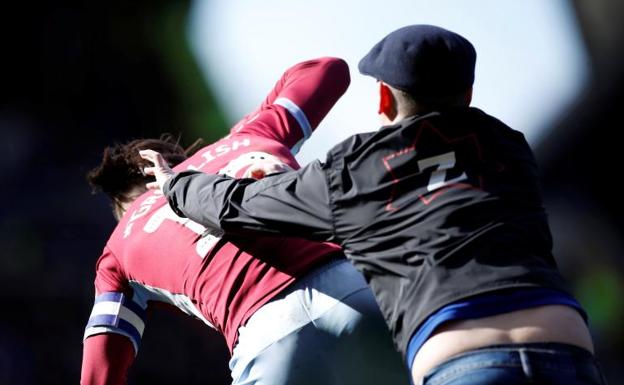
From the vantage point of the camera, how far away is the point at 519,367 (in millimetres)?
1822

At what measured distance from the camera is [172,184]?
2469 mm

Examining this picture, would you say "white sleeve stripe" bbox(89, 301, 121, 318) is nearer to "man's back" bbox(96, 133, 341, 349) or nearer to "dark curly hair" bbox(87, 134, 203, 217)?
"man's back" bbox(96, 133, 341, 349)

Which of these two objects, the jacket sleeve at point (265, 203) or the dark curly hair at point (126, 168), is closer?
the jacket sleeve at point (265, 203)

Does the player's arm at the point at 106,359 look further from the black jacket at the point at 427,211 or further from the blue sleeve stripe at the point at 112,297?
the black jacket at the point at 427,211

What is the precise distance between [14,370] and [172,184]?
188 inches

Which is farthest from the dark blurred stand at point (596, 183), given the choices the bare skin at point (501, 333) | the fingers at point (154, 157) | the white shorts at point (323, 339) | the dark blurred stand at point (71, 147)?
the bare skin at point (501, 333)

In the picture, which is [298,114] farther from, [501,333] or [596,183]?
[596,183]

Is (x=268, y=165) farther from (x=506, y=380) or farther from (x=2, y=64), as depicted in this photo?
(x=2, y=64)

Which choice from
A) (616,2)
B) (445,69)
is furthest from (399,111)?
(616,2)

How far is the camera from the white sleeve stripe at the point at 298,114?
9.95 feet

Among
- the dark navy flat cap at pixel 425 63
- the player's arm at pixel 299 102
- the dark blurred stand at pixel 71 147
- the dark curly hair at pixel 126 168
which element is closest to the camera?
the dark navy flat cap at pixel 425 63

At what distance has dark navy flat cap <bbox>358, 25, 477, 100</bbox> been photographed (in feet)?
6.82

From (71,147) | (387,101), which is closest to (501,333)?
(387,101)

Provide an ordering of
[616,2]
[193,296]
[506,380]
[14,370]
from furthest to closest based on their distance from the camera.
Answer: [14,370]
[616,2]
[193,296]
[506,380]
